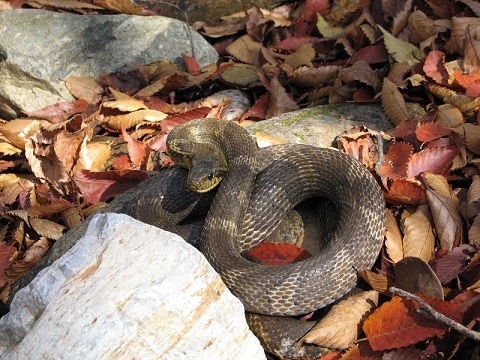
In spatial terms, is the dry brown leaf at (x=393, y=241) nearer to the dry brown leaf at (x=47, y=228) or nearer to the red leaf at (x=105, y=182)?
the red leaf at (x=105, y=182)

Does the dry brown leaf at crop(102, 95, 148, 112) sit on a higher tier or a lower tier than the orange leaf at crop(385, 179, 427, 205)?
higher

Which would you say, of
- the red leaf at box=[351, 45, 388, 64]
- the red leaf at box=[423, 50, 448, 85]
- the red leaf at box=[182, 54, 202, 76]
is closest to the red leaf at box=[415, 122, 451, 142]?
the red leaf at box=[423, 50, 448, 85]

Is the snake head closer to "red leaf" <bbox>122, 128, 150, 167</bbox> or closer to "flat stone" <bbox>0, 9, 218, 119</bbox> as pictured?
"red leaf" <bbox>122, 128, 150, 167</bbox>

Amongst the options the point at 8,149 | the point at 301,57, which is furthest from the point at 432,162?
the point at 8,149

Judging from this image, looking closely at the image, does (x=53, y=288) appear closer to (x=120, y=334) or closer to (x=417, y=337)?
(x=120, y=334)

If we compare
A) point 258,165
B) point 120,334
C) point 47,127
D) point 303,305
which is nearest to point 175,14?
point 47,127

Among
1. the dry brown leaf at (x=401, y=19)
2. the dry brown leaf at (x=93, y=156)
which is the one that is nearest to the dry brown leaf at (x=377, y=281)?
the dry brown leaf at (x=93, y=156)
